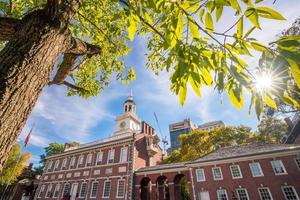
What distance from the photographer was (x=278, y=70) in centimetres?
98

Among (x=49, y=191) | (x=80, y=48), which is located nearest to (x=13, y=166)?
(x=49, y=191)

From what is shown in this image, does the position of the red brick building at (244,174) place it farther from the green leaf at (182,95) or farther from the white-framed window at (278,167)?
the green leaf at (182,95)

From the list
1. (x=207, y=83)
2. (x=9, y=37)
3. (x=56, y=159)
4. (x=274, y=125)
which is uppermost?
(x=274, y=125)

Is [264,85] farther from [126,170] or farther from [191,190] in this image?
[126,170]

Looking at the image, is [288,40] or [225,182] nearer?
[288,40]

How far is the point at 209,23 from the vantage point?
1231 mm

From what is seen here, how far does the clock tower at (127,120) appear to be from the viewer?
36112mm

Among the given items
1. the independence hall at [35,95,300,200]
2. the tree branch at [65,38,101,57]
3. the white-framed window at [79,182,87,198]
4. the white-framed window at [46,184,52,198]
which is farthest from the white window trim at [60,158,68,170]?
the tree branch at [65,38,101,57]

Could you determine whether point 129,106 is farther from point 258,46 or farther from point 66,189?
point 258,46

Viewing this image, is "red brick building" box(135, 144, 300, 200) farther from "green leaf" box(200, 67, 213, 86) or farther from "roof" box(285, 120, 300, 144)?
"green leaf" box(200, 67, 213, 86)

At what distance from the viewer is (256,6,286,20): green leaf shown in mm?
918

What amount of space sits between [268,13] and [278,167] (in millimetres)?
19838

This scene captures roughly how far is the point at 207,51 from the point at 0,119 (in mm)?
1636

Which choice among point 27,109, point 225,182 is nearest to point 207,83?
point 27,109
